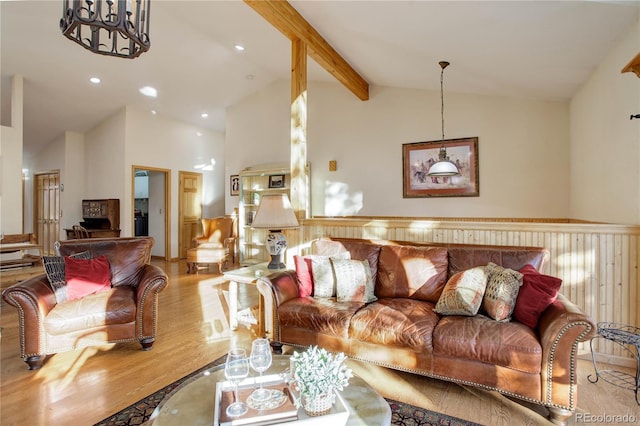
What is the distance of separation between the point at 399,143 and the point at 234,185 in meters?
3.56

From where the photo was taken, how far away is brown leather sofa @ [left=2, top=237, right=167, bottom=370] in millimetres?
2496

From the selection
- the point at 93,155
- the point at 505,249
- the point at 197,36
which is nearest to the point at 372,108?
the point at 197,36

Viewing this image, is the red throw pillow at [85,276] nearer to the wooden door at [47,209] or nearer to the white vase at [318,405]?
the white vase at [318,405]

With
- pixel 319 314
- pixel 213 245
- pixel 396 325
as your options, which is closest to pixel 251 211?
pixel 213 245

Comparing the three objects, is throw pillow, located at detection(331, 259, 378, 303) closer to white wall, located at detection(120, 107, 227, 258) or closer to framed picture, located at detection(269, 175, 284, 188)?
framed picture, located at detection(269, 175, 284, 188)

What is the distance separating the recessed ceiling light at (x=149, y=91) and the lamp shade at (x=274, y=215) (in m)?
4.25

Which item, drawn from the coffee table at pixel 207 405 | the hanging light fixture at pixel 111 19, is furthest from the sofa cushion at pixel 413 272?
the hanging light fixture at pixel 111 19

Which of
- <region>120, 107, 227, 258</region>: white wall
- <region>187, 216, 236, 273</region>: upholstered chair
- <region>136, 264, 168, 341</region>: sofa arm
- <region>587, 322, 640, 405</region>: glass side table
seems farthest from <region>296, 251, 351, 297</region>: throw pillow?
<region>120, 107, 227, 258</region>: white wall

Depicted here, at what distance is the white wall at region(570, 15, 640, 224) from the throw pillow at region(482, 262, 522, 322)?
1145 millimetres

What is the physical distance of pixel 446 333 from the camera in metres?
2.12

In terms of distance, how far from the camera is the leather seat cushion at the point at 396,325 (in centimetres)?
218

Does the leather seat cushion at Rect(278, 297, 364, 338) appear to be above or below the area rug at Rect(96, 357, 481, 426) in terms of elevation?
above

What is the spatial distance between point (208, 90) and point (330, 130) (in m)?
2.51

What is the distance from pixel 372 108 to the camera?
556 centimetres
